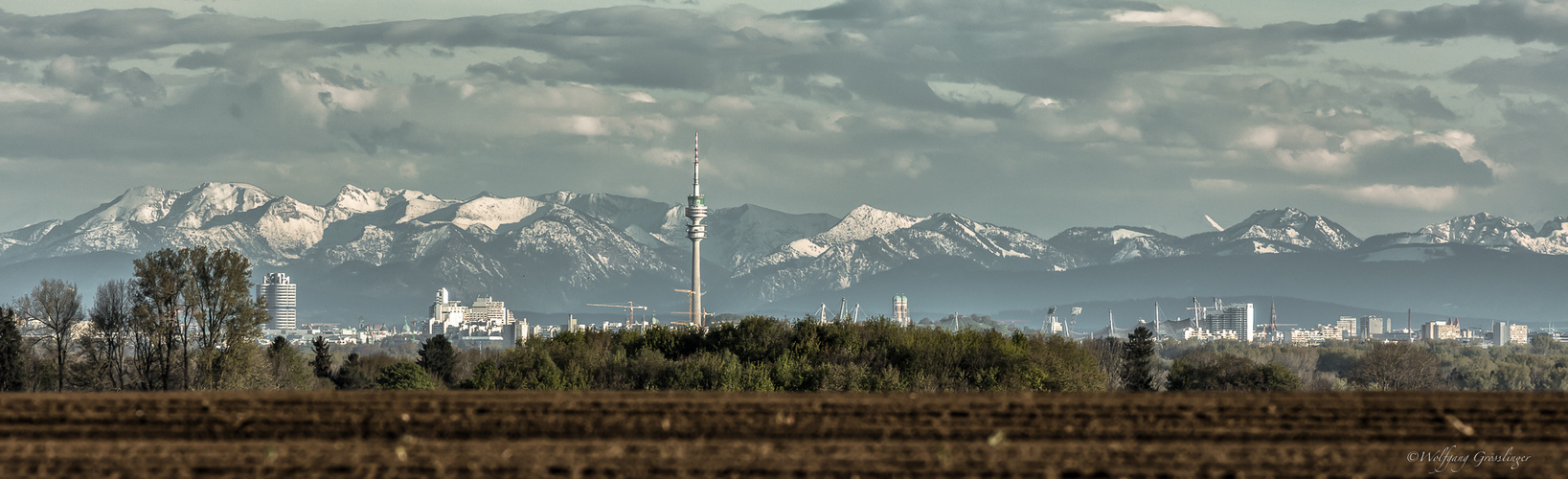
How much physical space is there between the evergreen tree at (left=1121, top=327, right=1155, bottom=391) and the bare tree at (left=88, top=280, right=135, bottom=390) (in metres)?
Result: 111

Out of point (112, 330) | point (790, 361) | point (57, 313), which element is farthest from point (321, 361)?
point (790, 361)

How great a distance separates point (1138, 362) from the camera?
16362 centimetres

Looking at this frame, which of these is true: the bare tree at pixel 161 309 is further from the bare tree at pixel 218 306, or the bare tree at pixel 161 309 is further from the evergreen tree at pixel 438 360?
the evergreen tree at pixel 438 360

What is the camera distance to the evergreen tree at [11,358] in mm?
114625

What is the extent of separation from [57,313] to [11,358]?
11.4 meters

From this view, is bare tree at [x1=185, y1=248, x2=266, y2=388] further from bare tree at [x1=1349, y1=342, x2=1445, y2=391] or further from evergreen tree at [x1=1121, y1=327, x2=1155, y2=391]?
bare tree at [x1=1349, y1=342, x2=1445, y2=391]

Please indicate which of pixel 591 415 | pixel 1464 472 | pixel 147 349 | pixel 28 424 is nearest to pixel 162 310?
pixel 147 349

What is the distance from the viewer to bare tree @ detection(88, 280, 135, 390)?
125m

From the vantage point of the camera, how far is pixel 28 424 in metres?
36.6

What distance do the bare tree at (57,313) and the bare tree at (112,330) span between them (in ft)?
7.80

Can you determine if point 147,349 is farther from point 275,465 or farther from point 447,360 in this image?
point 275,465

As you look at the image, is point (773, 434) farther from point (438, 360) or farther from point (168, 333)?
point (438, 360)

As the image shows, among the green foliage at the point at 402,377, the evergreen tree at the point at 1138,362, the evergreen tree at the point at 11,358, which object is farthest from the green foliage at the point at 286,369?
the evergreen tree at the point at 1138,362

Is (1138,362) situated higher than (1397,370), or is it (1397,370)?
(1138,362)
